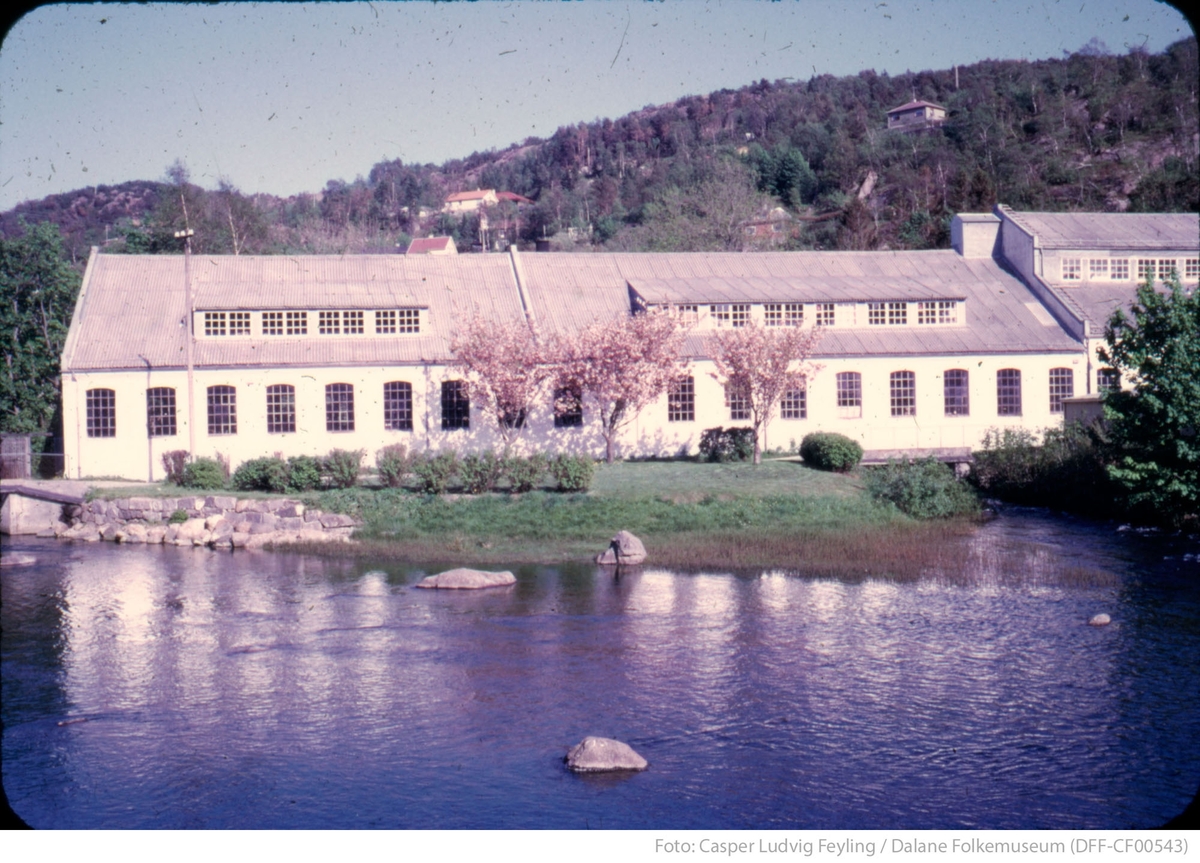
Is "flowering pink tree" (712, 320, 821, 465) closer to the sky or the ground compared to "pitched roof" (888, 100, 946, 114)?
closer to the ground

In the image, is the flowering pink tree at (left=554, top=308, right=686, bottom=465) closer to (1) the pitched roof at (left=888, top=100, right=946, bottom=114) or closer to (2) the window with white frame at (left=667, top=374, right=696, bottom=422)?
(2) the window with white frame at (left=667, top=374, right=696, bottom=422)

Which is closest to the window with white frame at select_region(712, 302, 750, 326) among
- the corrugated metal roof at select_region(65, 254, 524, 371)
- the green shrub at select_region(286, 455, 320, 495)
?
the corrugated metal roof at select_region(65, 254, 524, 371)

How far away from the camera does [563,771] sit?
10773mm

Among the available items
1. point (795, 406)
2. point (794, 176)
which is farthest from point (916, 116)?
point (795, 406)

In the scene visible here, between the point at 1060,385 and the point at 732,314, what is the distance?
428 inches

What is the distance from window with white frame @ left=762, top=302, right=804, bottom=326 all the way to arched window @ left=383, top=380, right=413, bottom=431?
11.6 m

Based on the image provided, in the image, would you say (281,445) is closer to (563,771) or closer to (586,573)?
(586,573)

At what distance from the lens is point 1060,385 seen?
3512cm

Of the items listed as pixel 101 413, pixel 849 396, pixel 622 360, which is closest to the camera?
pixel 622 360

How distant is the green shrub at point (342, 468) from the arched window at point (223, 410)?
16.3ft

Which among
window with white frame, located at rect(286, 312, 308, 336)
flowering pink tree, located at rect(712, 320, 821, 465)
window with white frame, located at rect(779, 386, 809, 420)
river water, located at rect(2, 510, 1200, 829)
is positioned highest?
window with white frame, located at rect(286, 312, 308, 336)

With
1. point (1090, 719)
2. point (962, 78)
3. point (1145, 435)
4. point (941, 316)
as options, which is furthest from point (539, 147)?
point (1090, 719)

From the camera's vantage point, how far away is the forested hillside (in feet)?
187

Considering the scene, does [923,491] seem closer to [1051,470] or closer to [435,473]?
[1051,470]
